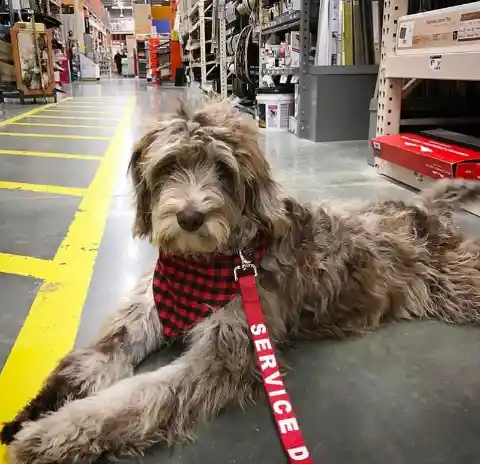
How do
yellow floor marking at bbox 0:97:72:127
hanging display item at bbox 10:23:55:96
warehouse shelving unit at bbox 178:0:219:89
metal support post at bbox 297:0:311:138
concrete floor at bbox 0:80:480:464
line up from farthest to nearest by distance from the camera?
warehouse shelving unit at bbox 178:0:219:89 < hanging display item at bbox 10:23:55:96 < yellow floor marking at bbox 0:97:72:127 < metal support post at bbox 297:0:311:138 < concrete floor at bbox 0:80:480:464

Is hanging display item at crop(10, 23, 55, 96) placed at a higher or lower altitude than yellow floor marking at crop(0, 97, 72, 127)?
higher

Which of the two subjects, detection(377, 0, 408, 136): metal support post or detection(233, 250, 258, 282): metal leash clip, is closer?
detection(233, 250, 258, 282): metal leash clip

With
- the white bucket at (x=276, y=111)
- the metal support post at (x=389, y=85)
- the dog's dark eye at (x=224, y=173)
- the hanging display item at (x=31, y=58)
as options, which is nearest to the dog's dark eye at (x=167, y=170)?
the dog's dark eye at (x=224, y=173)

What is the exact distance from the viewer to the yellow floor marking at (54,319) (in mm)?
1732

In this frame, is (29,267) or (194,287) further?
(29,267)

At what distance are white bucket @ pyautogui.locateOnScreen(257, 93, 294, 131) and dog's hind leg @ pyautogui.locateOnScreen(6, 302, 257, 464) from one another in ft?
18.6

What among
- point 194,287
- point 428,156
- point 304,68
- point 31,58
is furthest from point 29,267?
point 31,58

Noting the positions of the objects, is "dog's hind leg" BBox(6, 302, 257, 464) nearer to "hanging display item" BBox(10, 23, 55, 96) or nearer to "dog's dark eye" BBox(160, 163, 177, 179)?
"dog's dark eye" BBox(160, 163, 177, 179)

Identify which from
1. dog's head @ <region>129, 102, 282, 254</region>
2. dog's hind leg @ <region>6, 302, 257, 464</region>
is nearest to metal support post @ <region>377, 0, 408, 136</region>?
dog's head @ <region>129, 102, 282, 254</region>

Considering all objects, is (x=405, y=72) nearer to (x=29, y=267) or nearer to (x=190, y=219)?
(x=29, y=267)

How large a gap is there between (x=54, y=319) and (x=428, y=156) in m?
2.66

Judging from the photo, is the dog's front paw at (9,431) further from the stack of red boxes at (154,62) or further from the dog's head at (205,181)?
the stack of red boxes at (154,62)

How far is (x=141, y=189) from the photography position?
1.81 m

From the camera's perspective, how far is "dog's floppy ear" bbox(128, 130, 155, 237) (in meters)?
1.77
